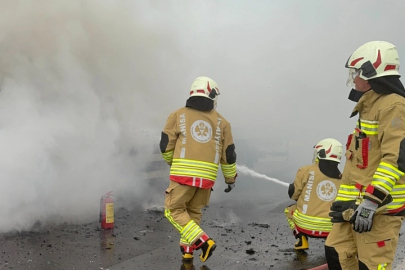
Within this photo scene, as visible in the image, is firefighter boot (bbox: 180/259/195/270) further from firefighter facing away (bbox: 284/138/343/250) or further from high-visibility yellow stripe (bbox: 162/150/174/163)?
firefighter facing away (bbox: 284/138/343/250)

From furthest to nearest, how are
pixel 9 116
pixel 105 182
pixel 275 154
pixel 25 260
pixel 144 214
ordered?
pixel 275 154
pixel 105 182
pixel 144 214
pixel 9 116
pixel 25 260

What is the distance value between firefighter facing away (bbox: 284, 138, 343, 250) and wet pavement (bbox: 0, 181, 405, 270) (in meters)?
0.27

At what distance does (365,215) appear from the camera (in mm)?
2078

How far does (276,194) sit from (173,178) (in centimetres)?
494

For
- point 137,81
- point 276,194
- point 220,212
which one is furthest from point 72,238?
point 276,194

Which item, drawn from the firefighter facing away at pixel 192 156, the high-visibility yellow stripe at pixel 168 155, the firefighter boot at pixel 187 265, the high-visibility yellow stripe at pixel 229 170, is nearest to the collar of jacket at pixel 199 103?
the firefighter facing away at pixel 192 156

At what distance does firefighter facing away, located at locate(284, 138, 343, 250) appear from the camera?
12.6 ft

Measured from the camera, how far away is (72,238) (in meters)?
4.11

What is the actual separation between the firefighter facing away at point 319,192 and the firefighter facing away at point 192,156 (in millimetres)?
913

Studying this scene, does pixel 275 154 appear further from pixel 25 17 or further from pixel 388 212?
pixel 388 212

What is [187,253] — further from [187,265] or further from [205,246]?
[205,246]

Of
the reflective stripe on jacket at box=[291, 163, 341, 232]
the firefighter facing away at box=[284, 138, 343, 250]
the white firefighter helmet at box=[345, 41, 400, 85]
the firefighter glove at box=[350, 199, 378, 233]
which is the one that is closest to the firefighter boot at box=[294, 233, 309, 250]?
the firefighter facing away at box=[284, 138, 343, 250]

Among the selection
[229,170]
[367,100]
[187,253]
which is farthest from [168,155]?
[367,100]

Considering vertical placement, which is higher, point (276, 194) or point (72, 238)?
point (72, 238)
